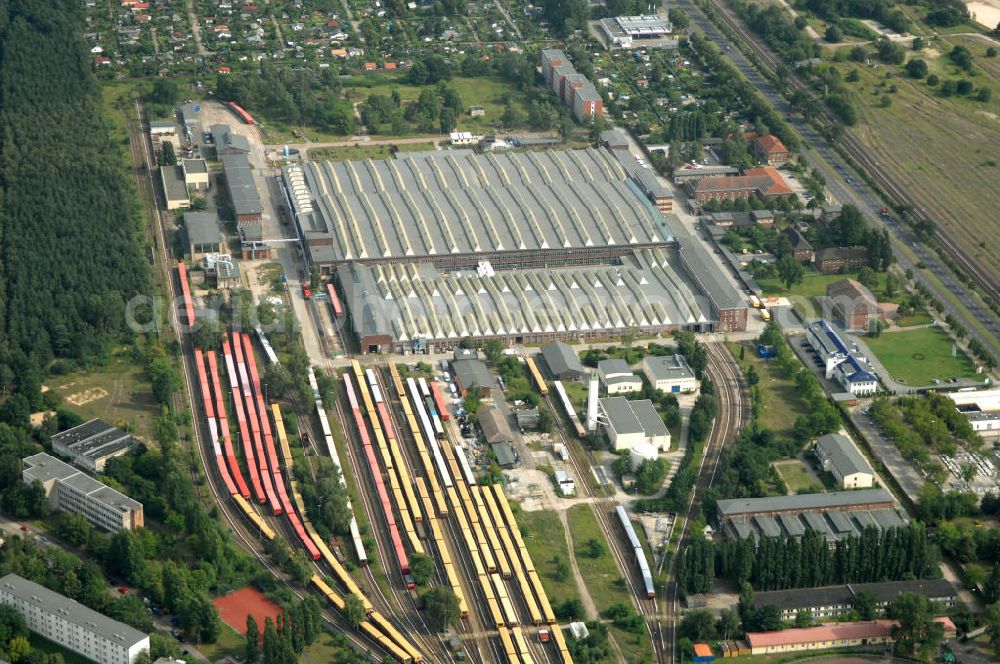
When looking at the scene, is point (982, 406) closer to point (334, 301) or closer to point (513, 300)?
point (513, 300)

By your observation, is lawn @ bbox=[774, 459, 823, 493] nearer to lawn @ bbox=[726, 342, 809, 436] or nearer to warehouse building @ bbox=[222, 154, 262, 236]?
lawn @ bbox=[726, 342, 809, 436]

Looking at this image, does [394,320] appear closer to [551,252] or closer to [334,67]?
[551,252]

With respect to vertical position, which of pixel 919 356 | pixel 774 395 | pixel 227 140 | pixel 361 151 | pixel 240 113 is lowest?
pixel 361 151

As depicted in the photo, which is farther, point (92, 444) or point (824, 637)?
point (92, 444)

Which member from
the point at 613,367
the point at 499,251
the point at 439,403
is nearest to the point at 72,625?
the point at 439,403

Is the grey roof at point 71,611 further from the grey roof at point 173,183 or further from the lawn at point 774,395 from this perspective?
the grey roof at point 173,183

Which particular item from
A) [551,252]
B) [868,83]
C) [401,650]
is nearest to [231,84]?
[551,252]

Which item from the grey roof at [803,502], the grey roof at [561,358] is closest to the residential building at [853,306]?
the grey roof at [561,358]

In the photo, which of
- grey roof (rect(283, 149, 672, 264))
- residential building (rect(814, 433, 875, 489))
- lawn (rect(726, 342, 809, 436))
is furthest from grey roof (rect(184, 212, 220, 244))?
residential building (rect(814, 433, 875, 489))
